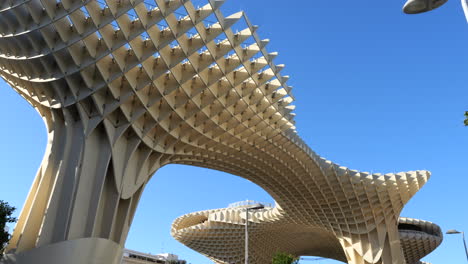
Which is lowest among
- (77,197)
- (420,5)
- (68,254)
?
(68,254)

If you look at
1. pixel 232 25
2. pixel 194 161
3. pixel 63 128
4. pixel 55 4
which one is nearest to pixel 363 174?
pixel 194 161

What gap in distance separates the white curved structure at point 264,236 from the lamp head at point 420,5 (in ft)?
153

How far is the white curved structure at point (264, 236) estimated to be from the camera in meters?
58.2

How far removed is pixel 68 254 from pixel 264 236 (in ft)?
148

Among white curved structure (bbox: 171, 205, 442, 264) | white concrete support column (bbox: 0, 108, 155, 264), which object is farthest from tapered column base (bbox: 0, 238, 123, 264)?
white curved structure (bbox: 171, 205, 442, 264)

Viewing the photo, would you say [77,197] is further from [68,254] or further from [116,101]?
[116,101]

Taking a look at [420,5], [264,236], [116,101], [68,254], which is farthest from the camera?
[264,236]

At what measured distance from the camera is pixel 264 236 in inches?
2463

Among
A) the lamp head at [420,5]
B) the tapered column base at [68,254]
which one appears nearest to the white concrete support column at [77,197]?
the tapered column base at [68,254]

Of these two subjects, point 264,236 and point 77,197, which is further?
point 264,236

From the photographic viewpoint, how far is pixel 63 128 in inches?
955

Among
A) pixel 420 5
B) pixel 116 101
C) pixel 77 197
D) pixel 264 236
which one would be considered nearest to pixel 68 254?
pixel 77 197

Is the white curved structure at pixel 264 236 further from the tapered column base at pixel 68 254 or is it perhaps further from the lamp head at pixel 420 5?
the lamp head at pixel 420 5

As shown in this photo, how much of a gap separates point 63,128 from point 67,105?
6.48 feet
